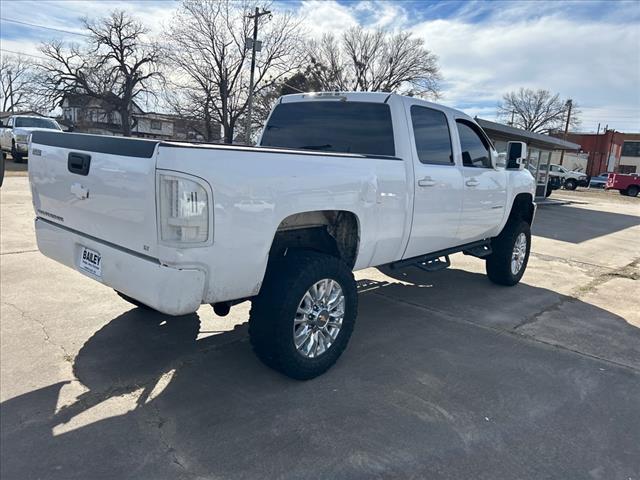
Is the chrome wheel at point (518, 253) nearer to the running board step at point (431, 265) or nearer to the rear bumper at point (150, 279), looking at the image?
the running board step at point (431, 265)

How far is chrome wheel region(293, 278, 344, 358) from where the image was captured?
3355 millimetres

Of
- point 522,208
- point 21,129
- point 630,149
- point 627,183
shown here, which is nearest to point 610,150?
point 630,149

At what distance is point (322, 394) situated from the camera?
329 cm

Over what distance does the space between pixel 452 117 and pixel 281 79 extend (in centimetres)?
3389

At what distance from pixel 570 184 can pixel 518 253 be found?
125 ft

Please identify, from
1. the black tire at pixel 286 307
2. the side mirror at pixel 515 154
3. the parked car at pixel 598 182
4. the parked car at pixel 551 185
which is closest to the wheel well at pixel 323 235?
the black tire at pixel 286 307

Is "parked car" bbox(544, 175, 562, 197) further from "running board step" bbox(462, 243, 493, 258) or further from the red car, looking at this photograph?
"running board step" bbox(462, 243, 493, 258)

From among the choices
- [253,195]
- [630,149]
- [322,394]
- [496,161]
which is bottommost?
[322,394]

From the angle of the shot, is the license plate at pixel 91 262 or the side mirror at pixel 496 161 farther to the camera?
the side mirror at pixel 496 161

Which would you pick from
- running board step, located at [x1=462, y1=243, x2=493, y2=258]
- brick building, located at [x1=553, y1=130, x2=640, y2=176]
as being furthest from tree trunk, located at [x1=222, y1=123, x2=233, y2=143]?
brick building, located at [x1=553, y1=130, x2=640, y2=176]

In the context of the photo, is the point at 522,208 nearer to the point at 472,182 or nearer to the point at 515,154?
the point at 515,154

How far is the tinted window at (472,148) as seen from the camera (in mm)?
5133

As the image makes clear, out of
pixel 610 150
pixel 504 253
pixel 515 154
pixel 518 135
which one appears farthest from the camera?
pixel 610 150

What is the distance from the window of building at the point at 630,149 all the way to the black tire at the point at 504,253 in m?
71.9
